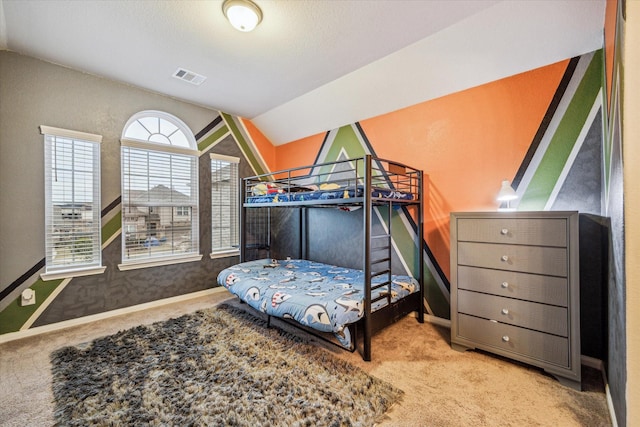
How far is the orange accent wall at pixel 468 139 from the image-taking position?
7.77ft

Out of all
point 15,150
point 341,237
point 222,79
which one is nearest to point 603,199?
point 341,237

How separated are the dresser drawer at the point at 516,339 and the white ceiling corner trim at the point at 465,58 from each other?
216 cm

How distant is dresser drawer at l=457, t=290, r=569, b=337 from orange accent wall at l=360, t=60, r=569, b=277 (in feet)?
1.98

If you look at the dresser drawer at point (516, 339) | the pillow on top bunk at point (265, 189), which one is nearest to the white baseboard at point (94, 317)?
the pillow on top bunk at point (265, 189)

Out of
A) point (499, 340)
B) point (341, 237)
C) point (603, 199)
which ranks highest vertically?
point (603, 199)

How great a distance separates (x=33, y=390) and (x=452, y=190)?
369cm

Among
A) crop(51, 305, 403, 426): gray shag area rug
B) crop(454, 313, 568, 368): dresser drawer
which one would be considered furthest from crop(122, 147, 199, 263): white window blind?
crop(454, 313, 568, 368): dresser drawer

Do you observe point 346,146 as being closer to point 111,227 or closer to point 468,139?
point 468,139

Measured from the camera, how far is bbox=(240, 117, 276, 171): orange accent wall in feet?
14.4

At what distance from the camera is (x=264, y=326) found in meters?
2.73

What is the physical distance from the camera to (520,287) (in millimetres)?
1989

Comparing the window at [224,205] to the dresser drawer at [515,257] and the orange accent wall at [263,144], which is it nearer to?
the orange accent wall at [263,144]

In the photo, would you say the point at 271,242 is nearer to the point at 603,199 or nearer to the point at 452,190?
the point at 452,190

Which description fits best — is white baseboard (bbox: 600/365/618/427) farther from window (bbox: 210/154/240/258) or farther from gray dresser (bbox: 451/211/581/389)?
window (bbox: 210/154/240/258)
